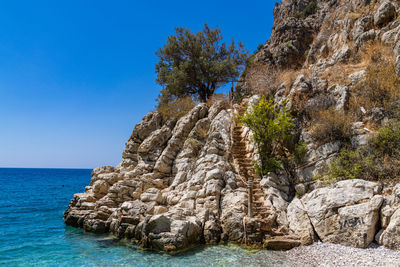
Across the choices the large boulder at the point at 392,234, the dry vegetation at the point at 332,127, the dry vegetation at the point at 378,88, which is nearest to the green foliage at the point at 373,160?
the dry vegetation at the point at 332,127

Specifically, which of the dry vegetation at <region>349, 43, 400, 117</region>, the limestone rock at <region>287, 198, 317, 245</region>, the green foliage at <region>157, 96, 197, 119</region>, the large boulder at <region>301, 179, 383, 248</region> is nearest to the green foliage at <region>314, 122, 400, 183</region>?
the large boulder at <region>301, 179, 383, 248</region>

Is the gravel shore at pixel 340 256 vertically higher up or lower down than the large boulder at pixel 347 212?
lower down

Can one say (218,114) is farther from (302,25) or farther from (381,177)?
(302,25)

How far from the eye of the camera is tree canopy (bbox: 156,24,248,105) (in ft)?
82.0

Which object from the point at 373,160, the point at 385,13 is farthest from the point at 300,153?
the point at 385,13

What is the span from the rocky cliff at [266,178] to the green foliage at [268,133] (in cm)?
83

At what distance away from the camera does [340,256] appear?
820cm

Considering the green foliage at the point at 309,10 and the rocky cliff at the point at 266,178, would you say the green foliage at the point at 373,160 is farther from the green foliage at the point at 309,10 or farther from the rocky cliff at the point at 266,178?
the green foliage at the point at 309,10

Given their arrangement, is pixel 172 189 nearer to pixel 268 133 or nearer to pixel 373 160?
pixel 268 133

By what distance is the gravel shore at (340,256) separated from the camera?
7.39 m

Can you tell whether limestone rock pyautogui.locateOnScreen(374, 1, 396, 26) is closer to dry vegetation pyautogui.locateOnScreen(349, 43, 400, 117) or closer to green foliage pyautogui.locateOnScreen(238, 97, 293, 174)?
dry vegetation pyautogui.locateOnScreen(349, 43, 400, 117)

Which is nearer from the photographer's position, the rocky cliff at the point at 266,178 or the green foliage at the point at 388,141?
the rocky cliff at the point at 266,178

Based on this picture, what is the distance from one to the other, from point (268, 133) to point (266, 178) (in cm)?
287

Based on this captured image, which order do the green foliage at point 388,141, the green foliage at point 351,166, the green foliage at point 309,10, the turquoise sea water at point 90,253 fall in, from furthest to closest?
1. the green foliage at point 309,10
2. the green foliage at point 351,166
3. the green foliage at point 388,141
4. the turquoise sea water at point 90,253
